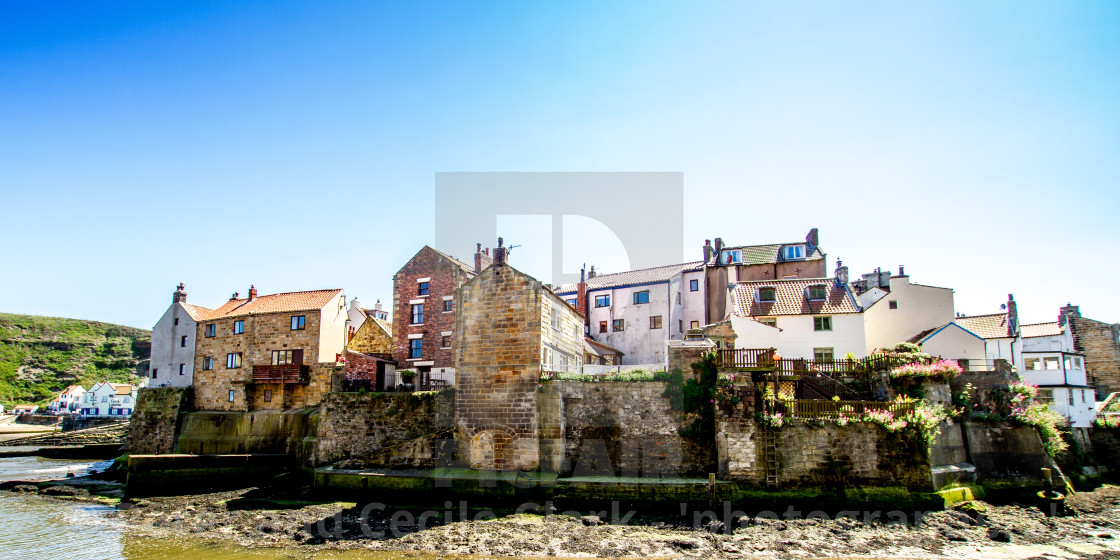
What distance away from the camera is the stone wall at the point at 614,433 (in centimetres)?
2133

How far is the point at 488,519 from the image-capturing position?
19.2m

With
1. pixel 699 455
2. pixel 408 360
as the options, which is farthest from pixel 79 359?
pixel 699 455

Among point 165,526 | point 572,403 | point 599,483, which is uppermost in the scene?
point 572,403

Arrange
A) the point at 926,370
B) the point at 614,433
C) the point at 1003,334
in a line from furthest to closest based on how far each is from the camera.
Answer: the point at 1003,334
the point at 614,433
the point at 926,370

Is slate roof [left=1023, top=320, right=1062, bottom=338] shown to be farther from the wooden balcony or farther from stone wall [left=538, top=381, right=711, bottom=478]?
the wooden balcony

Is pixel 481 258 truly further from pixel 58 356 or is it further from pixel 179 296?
pixel 58 356

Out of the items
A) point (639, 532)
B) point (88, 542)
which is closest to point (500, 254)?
point (639, 532)

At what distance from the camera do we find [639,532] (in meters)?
17.7

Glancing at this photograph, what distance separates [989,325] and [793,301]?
43.8ft

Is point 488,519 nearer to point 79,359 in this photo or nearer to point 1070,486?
point 1070,486

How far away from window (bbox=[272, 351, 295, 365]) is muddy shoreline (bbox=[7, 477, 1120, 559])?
13.0m

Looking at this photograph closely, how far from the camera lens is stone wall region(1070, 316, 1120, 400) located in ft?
115

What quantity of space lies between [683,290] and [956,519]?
19806mm

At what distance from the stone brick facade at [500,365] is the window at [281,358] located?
15.9 m
